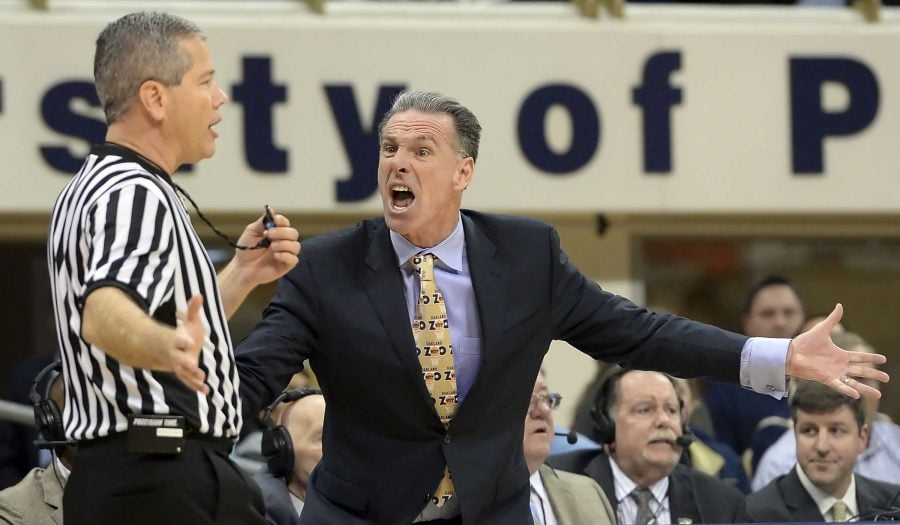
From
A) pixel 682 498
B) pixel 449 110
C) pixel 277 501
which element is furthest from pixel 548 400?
pixel 449 110

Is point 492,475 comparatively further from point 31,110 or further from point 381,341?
point 31,110

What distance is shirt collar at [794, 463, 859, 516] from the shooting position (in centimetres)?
564

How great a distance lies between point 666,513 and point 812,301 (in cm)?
333

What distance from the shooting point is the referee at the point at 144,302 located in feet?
9.61

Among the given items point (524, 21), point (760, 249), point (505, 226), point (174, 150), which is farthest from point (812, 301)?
point (174, 150)

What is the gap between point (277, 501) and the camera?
4996 mm

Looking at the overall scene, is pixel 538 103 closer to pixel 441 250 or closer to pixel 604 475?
pixel 604 475

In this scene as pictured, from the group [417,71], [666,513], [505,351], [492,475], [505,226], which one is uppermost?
[417,71]

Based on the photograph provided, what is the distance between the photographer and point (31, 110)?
25.1 ft

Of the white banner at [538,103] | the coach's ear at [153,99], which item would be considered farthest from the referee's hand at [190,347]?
the white banner at [538,103]

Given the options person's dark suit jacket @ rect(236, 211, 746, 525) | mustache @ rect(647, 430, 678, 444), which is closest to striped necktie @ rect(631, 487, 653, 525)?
mustache @ rect(647, 430, 678, 444)

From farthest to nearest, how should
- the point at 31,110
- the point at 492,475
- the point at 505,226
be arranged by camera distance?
the point at 31,110
the point at 505,226
the point at 492,475

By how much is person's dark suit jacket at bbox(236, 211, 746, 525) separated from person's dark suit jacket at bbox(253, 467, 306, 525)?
3.97 ft

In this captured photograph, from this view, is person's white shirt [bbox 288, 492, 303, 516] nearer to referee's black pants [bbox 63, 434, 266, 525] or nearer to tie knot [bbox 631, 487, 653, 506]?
tie knot [bbox 631, 487, 653, 506]
